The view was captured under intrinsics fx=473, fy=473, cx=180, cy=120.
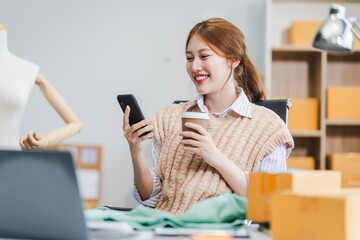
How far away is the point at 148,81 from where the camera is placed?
3475 mm

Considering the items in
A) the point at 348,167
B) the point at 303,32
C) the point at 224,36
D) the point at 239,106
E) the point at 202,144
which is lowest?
the point at 348,167

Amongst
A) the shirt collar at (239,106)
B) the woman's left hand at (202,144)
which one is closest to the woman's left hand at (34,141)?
the shirt collar at (239,106)

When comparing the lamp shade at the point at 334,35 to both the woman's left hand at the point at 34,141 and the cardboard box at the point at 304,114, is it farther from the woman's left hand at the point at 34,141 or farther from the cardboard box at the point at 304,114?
the cardboard box at the point at 304,114

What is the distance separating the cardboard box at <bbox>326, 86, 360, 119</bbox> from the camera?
311 centimetres

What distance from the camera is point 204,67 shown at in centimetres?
169

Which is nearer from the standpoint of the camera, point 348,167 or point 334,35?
point 334,35

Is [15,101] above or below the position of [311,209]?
above

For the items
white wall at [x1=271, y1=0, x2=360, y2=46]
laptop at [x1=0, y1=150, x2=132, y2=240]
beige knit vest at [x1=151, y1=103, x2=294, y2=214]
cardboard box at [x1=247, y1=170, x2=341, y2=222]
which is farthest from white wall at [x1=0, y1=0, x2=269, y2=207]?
laptop at [x1=0, y1=150, x2=132, y2=240]

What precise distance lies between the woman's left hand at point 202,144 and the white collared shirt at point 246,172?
14 cm

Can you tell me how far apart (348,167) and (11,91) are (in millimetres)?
2119

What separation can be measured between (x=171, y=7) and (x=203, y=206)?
2.61 metres

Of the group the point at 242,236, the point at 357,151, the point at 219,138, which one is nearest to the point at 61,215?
the point at 242,236

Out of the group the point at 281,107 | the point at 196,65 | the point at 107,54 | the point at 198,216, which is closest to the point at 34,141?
the point at 196,65

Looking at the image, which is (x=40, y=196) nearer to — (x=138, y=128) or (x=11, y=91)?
(x=138, y=128)
